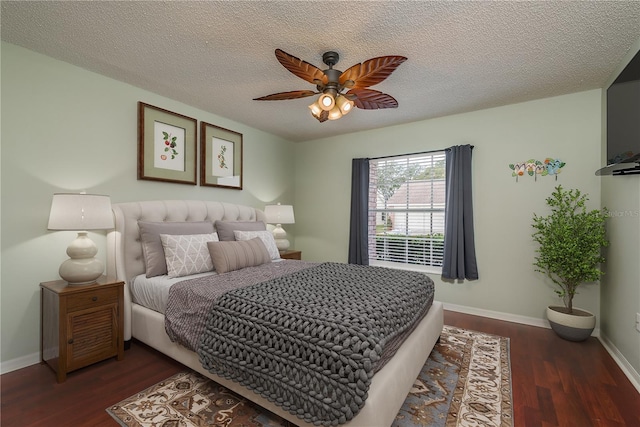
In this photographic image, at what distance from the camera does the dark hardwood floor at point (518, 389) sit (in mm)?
1640

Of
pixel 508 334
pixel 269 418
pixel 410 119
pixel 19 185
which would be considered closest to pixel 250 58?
pixel 19 185

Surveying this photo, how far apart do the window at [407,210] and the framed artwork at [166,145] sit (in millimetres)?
2468

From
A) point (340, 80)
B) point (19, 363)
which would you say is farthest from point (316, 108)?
point (19, 363)

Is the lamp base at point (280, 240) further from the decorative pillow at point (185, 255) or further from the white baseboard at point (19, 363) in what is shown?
the white baseboard at point (19, 363)

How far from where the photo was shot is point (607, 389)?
6.35 feet

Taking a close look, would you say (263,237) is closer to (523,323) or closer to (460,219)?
(460,219)

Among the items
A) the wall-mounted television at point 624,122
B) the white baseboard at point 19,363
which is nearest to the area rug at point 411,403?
the white baseboard at point 19,363

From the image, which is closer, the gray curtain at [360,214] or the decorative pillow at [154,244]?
the decorative pillow at [154,244]

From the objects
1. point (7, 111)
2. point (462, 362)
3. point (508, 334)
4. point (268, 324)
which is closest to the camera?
point (268, 324)

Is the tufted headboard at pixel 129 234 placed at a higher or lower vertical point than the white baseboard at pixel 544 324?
higher

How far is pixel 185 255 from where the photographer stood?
98.3 inches

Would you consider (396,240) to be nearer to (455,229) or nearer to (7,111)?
(455,229)

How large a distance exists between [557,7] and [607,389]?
8.18 ft

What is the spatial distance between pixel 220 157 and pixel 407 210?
8.58ft
